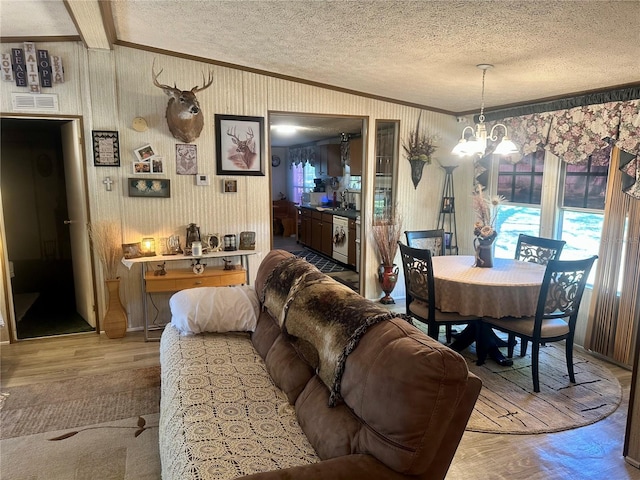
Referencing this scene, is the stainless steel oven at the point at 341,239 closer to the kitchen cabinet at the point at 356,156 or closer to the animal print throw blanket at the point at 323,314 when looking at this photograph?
the kitchen cabinet at the point at 356,156

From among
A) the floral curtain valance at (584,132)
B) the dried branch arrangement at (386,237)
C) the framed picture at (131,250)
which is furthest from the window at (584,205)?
the framed picture at (131,250)

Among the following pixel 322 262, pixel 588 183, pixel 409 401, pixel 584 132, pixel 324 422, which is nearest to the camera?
pixel 409 401

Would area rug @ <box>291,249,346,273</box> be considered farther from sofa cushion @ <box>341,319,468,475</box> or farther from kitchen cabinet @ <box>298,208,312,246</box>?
sofa cushion @ <box>341,319,468,475</box>

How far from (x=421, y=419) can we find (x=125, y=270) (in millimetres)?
3586

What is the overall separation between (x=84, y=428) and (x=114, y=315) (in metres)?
1.51

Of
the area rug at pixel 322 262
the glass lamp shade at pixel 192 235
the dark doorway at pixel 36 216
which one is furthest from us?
the area rug at pixel 322 262

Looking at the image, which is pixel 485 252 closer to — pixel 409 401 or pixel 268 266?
pixel 268 266

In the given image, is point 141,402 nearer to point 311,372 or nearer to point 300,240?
point 311,372

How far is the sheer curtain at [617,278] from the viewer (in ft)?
11.1

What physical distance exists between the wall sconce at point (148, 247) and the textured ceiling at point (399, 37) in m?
1.75

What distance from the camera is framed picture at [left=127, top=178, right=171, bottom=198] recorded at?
4027mm

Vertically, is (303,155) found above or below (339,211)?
above

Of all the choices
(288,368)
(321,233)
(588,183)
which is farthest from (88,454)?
(321,233)

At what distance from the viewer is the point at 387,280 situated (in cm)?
499
